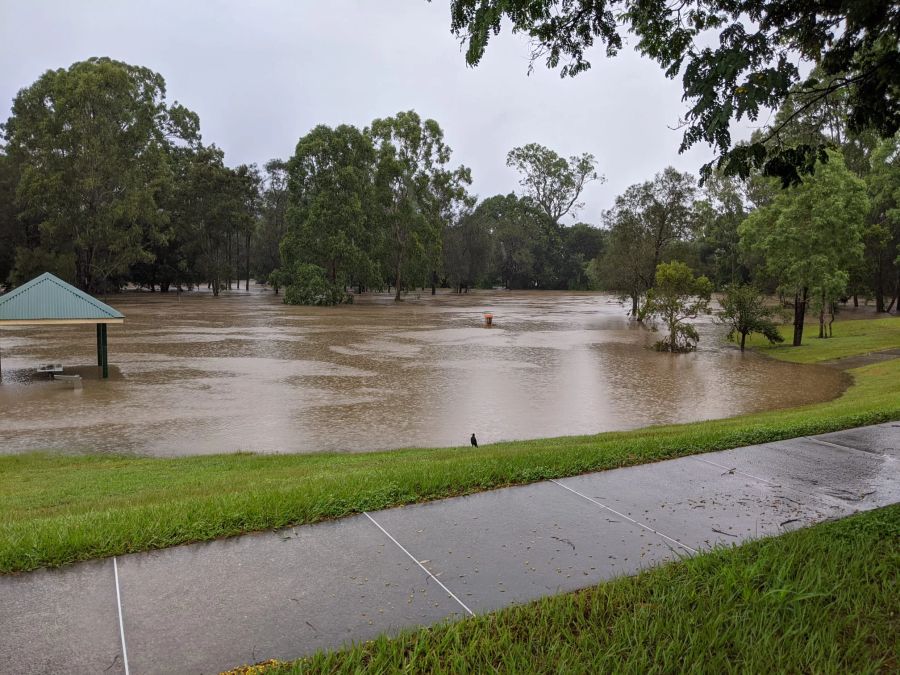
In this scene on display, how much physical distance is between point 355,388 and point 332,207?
147 feet

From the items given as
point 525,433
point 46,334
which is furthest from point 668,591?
point 46,334

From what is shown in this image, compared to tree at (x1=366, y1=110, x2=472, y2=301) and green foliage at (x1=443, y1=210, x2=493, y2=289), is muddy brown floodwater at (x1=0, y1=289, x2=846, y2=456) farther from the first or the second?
green foliage at (x1=443, y1=210, x2=493, y2=289)

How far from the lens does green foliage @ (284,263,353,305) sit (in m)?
58.8

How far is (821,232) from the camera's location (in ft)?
92.2

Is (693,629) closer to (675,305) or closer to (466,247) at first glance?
(675,305)

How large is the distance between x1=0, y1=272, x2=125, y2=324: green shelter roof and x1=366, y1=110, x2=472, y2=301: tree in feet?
157

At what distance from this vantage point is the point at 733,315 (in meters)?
30.3

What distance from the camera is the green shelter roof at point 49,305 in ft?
62.5

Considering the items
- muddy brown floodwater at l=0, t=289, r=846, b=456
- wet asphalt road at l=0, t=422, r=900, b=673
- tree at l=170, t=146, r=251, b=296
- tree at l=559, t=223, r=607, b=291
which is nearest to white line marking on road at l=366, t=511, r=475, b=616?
wet asphalt road at l=0, t=422, r=900, b=673

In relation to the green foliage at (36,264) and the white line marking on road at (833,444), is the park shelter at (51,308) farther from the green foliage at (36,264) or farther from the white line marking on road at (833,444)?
the green foliage at (36,264)

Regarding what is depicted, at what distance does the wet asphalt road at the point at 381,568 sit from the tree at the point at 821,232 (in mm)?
25517

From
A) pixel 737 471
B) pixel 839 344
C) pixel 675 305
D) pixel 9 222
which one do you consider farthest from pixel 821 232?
pixel 9 222

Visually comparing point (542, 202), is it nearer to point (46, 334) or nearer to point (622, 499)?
point (46, 334)

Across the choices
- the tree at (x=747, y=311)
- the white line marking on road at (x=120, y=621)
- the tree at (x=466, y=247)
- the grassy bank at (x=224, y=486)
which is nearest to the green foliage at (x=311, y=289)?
the tree at (x=466, y=247)
